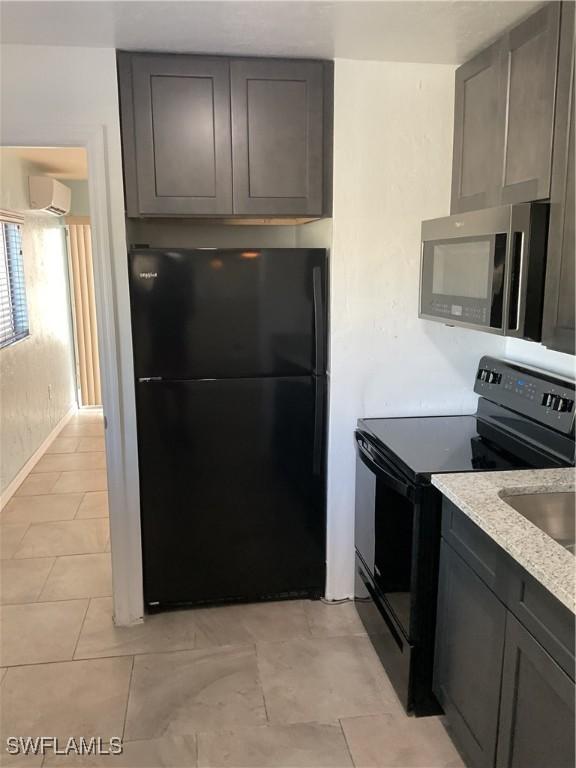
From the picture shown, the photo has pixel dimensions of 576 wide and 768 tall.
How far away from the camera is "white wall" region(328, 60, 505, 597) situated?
250 cm

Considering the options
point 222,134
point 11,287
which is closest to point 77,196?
point 11,287

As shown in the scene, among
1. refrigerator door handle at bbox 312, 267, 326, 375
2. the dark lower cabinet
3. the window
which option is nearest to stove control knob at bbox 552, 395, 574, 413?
the dark lower cabinet

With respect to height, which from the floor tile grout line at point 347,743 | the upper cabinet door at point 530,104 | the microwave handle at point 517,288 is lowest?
the floor tile grout line at point 347,743

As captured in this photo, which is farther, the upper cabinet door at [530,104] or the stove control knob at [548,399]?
the stove control knob at [548,399]

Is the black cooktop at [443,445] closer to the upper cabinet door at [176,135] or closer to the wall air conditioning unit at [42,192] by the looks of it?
the upper cabinet door at [176,135]

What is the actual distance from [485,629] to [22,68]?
8.19ft

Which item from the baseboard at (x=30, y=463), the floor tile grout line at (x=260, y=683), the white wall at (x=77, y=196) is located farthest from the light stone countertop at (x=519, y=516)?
the white wall at (x=77, y=196)

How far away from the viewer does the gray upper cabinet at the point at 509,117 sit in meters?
1.80

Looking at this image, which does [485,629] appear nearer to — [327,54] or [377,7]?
[377,7]

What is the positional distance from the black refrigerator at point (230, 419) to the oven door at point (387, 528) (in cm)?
25

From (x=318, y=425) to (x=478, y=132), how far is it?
4.38 ft

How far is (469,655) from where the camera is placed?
182cm

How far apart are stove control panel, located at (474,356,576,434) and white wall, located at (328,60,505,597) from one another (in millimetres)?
221

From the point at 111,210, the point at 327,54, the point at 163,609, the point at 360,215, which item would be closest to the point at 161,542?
the point at 163,609
